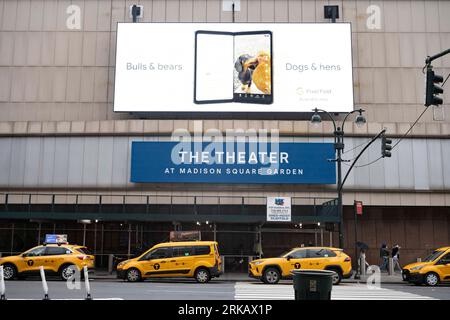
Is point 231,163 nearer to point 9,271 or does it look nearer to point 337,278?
point 337,278

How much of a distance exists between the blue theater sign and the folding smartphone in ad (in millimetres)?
3534

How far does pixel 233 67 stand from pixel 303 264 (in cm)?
1650

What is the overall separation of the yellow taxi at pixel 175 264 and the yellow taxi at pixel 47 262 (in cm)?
244

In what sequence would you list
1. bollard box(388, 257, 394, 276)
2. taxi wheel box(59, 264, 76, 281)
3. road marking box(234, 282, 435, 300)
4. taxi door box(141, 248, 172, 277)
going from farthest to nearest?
bollard box(388, 257, 394, 276) → taxi wheel box(59, 264, 76, 281) → taxi door box(141, 248, 172, 277) → road marking box(234, 282, 435, 300)

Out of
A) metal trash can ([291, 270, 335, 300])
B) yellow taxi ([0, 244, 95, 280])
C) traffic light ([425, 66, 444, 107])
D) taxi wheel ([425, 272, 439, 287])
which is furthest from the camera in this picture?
yellow taxi ([0, 244, 95, 280])

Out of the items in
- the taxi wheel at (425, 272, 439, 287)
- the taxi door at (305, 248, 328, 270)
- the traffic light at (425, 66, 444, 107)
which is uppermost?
the traffic light at (425, 66, 444, 107)

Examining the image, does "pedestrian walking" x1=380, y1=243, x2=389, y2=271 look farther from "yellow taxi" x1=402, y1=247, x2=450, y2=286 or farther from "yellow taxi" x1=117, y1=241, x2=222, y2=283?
"yellow taxi" x1=117, y1=241, x2=222, y2=283

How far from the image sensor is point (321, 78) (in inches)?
1344

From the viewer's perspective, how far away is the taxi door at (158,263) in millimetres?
22172

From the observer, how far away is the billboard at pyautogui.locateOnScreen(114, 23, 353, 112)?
33875mm

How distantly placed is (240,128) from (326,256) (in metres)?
13.4

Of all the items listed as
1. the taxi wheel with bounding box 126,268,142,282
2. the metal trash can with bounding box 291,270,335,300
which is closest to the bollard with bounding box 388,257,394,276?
the taxi wheel with bounding box 126,268,142,282

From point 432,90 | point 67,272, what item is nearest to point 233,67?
point 67,272

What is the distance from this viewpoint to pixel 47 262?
75.5 feet
